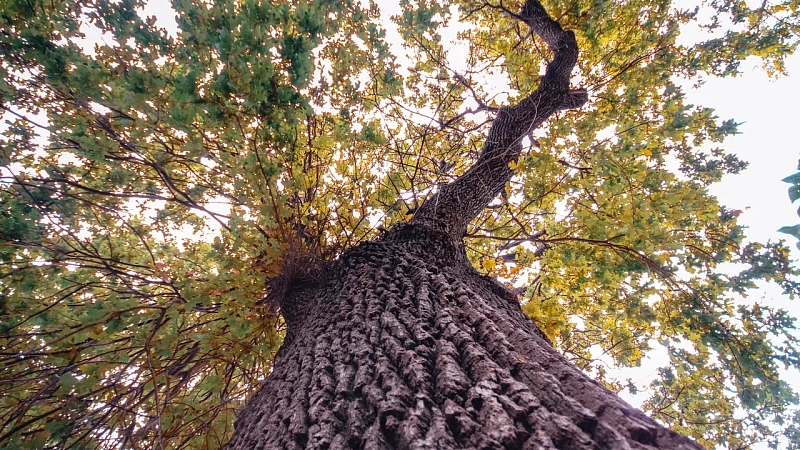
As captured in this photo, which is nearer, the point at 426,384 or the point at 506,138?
the point at 426,384

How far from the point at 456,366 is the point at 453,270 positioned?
125cm

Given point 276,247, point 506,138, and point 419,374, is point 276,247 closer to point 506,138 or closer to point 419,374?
point 419,374

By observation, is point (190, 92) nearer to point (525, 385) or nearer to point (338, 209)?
point (338, 209)

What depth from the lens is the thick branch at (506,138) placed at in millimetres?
3174

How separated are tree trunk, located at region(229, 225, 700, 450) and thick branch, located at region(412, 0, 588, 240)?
0.95 m

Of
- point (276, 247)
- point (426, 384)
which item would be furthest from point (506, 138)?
point (426, 384)

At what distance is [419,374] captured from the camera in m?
1.20

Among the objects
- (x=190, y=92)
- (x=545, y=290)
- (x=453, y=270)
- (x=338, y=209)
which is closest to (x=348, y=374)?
(x=453, y=270)

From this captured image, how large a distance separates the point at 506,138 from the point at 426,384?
334cm

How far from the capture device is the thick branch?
3.17 metres

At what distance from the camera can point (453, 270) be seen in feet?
8.04

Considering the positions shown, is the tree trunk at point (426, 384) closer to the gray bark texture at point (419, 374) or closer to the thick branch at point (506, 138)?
the gray bark texture at point (419, 374)

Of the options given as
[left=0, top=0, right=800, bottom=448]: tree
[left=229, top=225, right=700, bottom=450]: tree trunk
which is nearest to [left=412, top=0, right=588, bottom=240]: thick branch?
[left=0, top=0, right=800, bottom=448]: tree

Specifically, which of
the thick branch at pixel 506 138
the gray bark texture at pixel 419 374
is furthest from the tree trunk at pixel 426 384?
the thick branch at pixel 506 138
